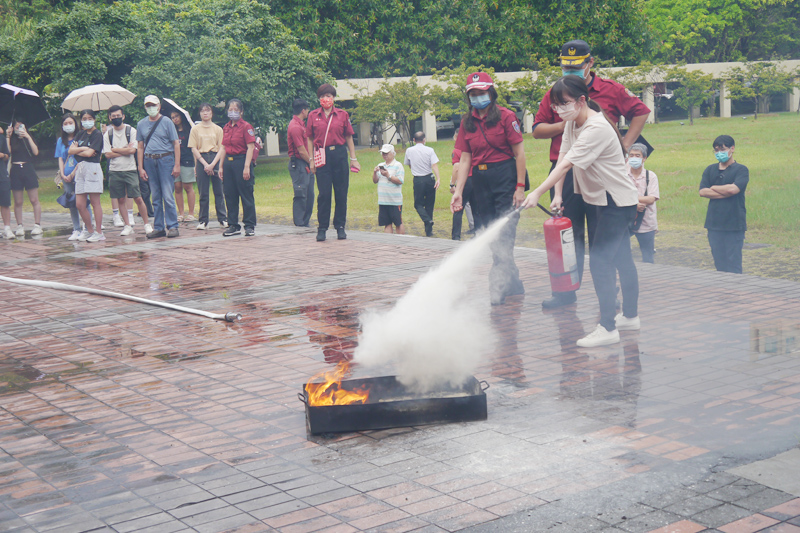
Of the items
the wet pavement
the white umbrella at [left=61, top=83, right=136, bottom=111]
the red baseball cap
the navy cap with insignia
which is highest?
the white umbrella at [left=61, top=83, right=136, bottom=111]

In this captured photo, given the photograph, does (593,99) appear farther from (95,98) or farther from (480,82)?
(95,98)

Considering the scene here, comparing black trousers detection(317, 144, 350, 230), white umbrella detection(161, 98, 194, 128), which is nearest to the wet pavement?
black trousers detection(317, 144, 350, 230)

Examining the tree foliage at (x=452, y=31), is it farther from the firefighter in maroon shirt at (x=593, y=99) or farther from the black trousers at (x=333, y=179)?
the firefighter in maroon shirt at (x=593, y=99)

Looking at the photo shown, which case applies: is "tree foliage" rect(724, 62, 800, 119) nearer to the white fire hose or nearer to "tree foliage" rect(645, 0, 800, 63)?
"tree foliage" rect(645, 0, 800, 63)

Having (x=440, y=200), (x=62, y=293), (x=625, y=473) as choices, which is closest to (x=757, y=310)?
(x=625, y=473)

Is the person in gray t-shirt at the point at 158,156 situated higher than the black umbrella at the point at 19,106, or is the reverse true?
the black umbrella at the point at 19,106

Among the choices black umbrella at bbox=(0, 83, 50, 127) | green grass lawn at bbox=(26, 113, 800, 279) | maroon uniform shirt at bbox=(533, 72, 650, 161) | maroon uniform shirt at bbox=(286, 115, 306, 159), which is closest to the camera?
maroon uniform shirt at bbox=(533, 72, 650, 161)

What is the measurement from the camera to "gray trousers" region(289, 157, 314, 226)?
1490cm

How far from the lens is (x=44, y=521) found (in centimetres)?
374

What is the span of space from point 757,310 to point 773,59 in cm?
6466

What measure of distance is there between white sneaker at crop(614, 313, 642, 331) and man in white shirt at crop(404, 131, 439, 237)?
8.40 meters

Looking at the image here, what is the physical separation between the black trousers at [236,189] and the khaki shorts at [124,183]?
157 cm

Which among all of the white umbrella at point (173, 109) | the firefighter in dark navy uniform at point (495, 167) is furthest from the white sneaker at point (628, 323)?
the white umbrella at point (173, 109)

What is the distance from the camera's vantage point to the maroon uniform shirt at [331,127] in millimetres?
11875
